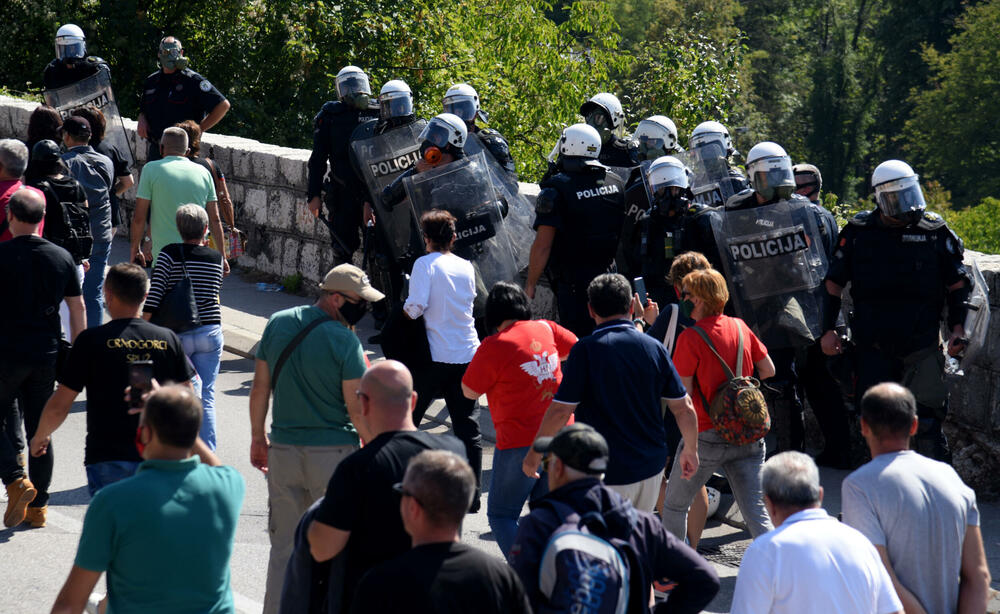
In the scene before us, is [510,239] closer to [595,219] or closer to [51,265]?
[595,219]

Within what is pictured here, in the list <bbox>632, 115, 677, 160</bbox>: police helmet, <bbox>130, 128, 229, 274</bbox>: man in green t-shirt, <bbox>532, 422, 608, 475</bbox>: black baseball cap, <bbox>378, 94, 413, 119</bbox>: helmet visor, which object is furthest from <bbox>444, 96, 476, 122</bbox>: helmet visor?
<bbox>532, 422, 608, 475</bbox>: black baseball cap

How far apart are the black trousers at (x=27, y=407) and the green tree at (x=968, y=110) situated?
148 ft

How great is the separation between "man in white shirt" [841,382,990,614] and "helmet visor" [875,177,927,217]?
2.57 m

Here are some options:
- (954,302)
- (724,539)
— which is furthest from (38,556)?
(954,302)

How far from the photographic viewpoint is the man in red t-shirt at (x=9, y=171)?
7.20m

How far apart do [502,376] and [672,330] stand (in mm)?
1042

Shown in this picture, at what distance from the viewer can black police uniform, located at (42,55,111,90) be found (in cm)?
1064

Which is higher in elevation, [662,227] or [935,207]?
[662,227]

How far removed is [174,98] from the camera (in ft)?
35.6

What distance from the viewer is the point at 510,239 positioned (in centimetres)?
841

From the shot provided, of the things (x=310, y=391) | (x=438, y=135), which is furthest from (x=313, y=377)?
(x=438, y=135)

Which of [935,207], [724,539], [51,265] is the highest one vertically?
[51,265]

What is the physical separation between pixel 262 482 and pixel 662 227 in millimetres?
2692

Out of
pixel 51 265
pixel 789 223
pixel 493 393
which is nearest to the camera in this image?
pixel 493 393
